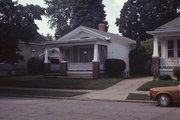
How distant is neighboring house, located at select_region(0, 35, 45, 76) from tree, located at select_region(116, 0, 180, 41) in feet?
45.4

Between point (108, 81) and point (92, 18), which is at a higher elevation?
point (92, 18)

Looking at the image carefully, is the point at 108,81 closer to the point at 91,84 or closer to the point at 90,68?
the point at 91,84

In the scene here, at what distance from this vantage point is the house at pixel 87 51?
2873cm

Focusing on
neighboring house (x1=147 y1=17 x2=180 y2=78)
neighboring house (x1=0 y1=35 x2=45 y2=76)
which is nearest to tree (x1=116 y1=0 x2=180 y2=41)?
neighboring house (x1=0 y1=35 x2=45 y2=76)

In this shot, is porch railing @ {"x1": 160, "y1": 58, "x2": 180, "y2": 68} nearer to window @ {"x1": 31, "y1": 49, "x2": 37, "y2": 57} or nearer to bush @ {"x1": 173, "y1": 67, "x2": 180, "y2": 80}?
bush @ {"x1": 173, "y1": 67, "x2": 180, "y2": 80}

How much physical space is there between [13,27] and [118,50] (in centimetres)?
1201

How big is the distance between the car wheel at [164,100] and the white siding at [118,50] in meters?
17.6

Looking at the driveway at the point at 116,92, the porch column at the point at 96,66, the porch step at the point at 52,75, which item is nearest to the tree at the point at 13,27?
the porch step at the point at 52,75

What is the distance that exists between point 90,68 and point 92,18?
99.6ft

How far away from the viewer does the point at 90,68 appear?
29.0 m

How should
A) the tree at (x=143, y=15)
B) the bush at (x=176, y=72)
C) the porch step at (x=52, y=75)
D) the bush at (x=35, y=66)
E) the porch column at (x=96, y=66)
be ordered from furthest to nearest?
the tree at (x=143, y=15), the bush at (x=35, y=66), the porch step at (x=52, y=75), the porch column at (x=96, y=66), the bush at (x=176, y=72)

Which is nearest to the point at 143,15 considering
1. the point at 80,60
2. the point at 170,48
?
the point at 80,60

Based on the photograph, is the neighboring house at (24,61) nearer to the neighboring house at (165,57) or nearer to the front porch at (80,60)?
the front porch at (80,60)

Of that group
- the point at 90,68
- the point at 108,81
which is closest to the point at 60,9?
the point at 90,68
